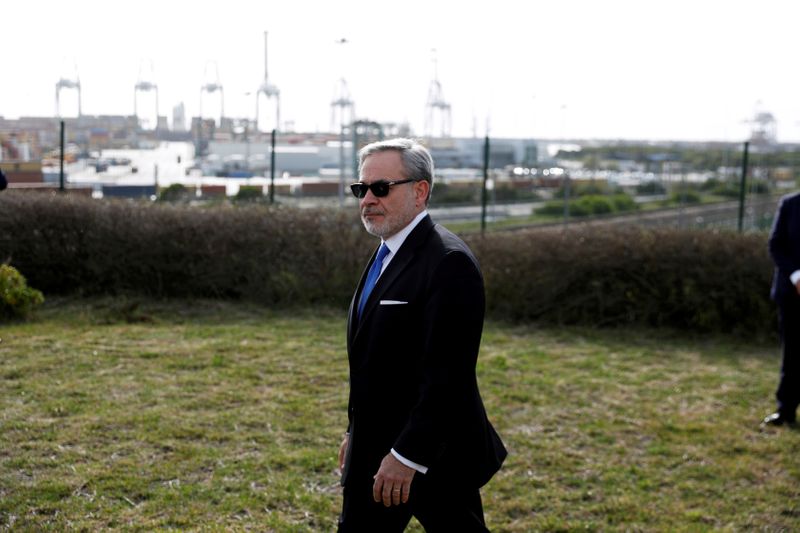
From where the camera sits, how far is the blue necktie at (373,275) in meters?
3.31

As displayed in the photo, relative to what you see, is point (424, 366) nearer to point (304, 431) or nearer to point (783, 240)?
point (304, 431)

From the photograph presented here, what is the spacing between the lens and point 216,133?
2694 cm

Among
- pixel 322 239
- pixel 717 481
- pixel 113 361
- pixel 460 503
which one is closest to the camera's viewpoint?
pixel 460 503

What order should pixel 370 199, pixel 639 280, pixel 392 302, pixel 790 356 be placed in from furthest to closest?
pixel 639 280 → pixel 790 356 → pixel 370 199 → pixel 392 302

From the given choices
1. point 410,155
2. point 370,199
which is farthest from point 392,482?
point 410,155

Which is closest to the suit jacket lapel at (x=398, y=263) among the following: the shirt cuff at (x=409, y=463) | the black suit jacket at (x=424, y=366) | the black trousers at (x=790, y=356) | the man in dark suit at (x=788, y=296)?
the black suit jacket at (x=424, y=366)

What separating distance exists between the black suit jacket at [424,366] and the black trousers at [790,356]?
4.10 m

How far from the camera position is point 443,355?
2.97 metres

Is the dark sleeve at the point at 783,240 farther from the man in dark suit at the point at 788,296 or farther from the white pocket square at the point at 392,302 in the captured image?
the white pocket square at the point at 392,302

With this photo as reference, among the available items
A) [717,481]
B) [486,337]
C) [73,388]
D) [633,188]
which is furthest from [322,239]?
[633,188]

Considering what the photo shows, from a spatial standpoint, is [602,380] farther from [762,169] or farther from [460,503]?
[762,169]

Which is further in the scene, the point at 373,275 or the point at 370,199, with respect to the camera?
the point at 373,275

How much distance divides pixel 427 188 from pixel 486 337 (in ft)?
21.7

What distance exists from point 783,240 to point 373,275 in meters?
4.24
